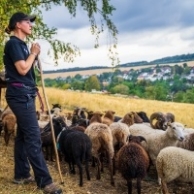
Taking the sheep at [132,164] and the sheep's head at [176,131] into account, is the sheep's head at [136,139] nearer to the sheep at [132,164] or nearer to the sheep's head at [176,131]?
the sheep's head at [176,131]

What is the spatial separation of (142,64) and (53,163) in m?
184

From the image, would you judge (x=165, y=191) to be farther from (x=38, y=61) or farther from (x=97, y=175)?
(x=38, y=61)

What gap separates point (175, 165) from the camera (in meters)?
7.64

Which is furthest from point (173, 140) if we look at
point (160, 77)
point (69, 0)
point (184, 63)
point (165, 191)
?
point (184, 63)

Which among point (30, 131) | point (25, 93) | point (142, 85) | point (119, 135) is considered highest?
point (25, 93)

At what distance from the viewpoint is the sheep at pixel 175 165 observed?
7641 millimetres

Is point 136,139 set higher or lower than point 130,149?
A: lower

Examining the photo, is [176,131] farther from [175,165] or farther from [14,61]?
[14,61]

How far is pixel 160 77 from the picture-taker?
16038 cm

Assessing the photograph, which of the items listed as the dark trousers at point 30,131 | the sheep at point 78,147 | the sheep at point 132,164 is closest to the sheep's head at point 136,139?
the sheep at point 78,147

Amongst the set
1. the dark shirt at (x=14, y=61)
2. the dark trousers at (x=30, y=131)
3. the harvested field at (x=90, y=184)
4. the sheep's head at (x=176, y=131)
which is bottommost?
the harvested field at (x=90, y=184)

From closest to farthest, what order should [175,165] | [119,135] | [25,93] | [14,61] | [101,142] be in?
[14,61], [25,93], [175,165], [101,142], [119,135]

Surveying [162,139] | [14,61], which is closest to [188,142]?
[162,139]

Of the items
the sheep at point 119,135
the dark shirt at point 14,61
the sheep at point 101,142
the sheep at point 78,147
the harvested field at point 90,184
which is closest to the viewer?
the dark shirt at point 14,61
